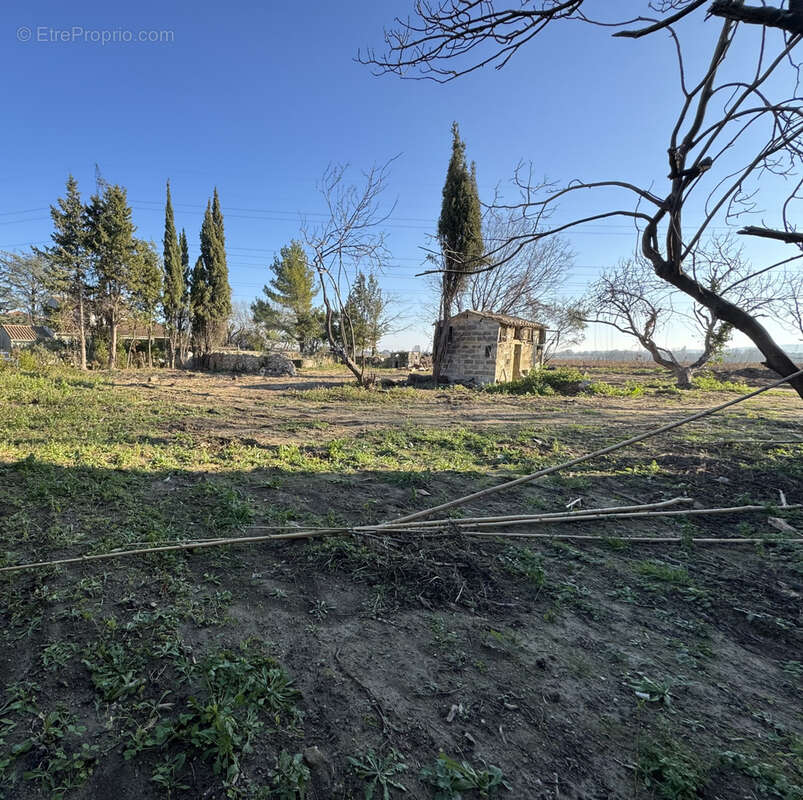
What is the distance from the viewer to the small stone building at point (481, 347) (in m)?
16.4

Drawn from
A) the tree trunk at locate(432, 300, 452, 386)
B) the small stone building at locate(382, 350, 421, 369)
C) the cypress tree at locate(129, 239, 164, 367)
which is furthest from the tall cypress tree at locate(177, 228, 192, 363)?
the tree trunk at locate(432, 300, 452, 386)

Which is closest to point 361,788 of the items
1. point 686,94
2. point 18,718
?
point 18,718

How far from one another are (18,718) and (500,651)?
1859mm

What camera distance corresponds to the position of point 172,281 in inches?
937

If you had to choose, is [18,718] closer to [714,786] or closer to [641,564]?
[714,786]

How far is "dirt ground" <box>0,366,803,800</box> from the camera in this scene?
1.32 metres

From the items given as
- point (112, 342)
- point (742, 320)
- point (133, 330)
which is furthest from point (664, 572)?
point (133, 330)

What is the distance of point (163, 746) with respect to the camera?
4.42ft

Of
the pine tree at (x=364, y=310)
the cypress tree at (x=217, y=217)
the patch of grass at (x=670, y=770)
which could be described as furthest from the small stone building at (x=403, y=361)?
the patch of grass at (x=670, y=770)

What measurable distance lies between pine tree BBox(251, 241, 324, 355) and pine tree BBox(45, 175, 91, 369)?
39.0 feet

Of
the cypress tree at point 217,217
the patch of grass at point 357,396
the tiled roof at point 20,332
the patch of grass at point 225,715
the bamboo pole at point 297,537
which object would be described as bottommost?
the patch of grass at point 225,715

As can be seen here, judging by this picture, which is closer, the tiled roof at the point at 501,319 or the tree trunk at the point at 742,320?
the tree trunk at the point at 742,320

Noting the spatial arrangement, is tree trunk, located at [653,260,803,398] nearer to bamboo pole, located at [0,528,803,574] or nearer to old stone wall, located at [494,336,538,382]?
bamboo pole, located at [0,528,803,574]

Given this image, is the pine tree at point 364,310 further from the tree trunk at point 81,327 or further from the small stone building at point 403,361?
the tree trunk at point 81,327
